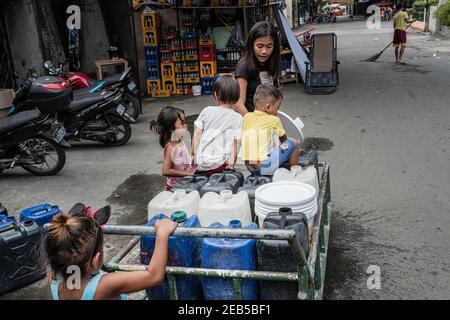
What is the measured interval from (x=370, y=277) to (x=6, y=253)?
2.71 meters

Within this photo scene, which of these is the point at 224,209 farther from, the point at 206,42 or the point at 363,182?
the point at 206,42

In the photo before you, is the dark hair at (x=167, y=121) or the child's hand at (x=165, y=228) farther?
the dark hair at (x=167, y=121)

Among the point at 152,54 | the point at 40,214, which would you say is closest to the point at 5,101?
the point at 152,54

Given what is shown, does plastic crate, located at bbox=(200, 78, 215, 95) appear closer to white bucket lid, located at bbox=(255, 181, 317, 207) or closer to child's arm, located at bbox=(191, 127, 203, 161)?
child's arm, located at bbox=(191, 127, 203, 161)

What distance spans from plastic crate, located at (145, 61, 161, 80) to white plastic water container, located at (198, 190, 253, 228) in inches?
336

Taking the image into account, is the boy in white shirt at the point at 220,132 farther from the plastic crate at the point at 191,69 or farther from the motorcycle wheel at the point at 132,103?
the plastic crate at the point at 191,69

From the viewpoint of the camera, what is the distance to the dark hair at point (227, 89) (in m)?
3.87

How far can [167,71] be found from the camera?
1103 centimetres

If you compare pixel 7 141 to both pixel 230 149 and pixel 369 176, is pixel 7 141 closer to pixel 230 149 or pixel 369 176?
pixel 230 149

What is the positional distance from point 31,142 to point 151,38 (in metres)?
5.40

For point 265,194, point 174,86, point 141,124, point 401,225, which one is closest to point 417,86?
point 174,86

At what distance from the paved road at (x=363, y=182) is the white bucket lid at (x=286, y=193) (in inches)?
33.4

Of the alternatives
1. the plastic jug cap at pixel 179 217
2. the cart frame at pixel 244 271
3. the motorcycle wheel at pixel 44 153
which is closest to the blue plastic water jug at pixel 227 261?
the cart frame at pixel 244 271
